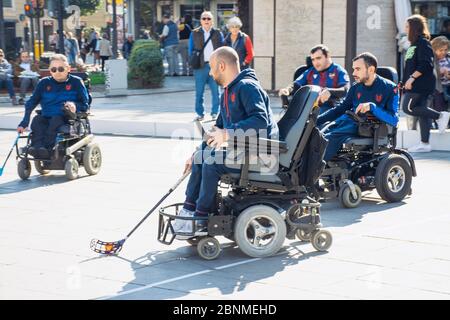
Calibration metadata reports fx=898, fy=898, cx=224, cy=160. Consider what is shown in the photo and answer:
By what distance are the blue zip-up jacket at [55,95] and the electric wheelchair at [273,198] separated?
4104 millimetres

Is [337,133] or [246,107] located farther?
[337,133]

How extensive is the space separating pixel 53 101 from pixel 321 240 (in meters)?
4.99

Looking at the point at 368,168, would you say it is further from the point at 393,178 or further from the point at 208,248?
the point at 208,248

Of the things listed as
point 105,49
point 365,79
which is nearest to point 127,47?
point 105,49

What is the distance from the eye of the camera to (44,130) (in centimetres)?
1093

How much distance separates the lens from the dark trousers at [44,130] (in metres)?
10.9

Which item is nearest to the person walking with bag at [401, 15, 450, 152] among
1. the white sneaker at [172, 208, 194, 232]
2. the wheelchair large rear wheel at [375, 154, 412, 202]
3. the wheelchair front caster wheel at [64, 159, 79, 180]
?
the wheelchair large rear wheel at [375, 154, 412, 202]

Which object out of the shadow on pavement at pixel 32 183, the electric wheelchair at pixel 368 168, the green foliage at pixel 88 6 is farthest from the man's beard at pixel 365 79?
the green foliage at pixel 88 6

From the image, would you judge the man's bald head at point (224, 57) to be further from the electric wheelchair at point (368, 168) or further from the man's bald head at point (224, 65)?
the electric wheelchair at point (368, 168)

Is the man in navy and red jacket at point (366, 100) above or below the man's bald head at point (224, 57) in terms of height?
below

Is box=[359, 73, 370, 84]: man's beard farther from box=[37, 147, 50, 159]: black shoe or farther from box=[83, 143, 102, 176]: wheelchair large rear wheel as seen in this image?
box=[37, 147, 50, 159]: black shoe

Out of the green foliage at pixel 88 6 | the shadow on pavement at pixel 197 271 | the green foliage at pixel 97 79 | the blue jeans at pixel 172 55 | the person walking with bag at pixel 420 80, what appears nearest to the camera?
the shadow on pavement at pixel 197 271

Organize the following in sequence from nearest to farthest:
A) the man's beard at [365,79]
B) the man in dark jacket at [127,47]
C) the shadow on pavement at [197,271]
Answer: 1. the shadow on pavement at [197,271]
2. the man's beard at [365,79]
3. the man in dark jacket at [127,47]
